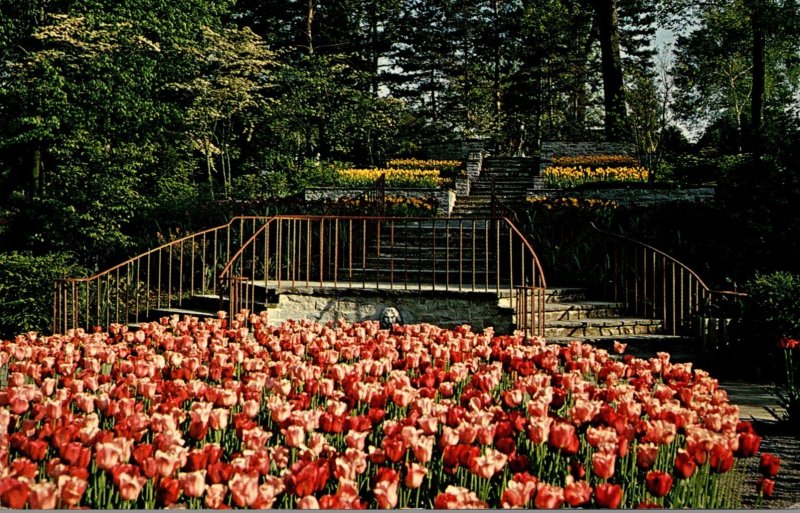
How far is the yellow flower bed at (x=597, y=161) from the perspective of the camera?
23.3 m

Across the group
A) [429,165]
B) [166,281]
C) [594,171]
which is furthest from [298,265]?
[429,165]

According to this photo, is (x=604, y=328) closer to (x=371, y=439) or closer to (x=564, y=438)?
(x=371, y=439)

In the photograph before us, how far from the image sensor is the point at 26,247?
15.5 m

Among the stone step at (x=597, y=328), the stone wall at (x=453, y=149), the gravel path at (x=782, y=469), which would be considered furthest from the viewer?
the stone wall at (x=453, y=149)

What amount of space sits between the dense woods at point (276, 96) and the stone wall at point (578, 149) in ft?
2.56

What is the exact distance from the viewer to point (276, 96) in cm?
2344

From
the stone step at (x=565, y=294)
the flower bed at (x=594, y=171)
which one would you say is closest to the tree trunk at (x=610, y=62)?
the flower bed at (x=594, y=171)

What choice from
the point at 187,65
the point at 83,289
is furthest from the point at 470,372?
the point at 187,65

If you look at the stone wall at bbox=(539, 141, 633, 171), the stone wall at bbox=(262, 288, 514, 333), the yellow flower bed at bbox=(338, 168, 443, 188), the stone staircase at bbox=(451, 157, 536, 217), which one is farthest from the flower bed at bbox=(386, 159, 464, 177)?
the stone wall at bbox=(262, 288, 514, 333)

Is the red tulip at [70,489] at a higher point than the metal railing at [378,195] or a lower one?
lower

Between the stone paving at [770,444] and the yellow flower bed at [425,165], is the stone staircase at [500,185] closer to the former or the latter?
the yellow flower bed at [425,165]

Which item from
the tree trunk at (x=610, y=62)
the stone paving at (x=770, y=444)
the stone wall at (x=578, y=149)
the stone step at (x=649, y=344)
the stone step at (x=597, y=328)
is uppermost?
the tree trunk at (x=610, y=62)

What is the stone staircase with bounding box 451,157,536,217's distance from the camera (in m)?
19.2

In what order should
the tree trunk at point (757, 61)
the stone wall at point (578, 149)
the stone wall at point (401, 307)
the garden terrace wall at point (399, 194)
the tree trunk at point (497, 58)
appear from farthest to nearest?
1. the tree trunk at point (497, 58)
2. the stone wall at point (578, 149)
3. the tree trunk at point (757, 61)
4. the garden terrace wall at point (399, 194)
5. the stone wall at point (401, 307)
